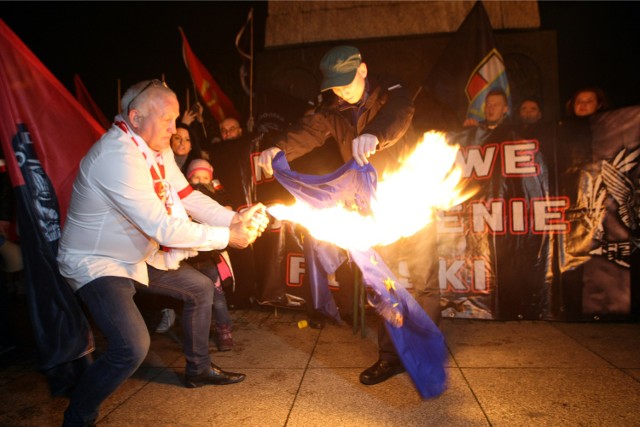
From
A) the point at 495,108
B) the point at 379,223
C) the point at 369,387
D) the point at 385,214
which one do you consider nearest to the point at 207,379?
the point at 369,387

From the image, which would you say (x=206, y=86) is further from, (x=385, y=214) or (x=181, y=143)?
(x=385, y=214)

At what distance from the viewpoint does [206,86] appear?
7.20m

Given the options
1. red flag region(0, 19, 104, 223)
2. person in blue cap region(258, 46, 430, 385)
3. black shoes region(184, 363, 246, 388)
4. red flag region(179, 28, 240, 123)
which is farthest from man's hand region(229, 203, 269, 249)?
red flag region(179, 28, 240, 123)

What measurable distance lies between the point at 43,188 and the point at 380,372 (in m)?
3.24

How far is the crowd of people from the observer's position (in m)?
2.46

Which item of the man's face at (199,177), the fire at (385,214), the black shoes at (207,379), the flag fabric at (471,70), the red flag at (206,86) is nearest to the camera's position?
the black shoes at (207,379)

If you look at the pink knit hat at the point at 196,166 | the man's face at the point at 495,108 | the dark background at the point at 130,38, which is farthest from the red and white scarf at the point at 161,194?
the dark background at the point at 130,38

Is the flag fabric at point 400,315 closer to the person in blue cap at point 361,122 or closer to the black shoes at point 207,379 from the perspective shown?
the person in blue cap at point 361,122

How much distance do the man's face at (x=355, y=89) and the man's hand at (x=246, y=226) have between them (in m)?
1.21

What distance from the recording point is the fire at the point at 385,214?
133 inches

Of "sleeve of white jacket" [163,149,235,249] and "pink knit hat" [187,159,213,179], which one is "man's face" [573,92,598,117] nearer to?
"sleeve of white jacket" [163,149,235,249]

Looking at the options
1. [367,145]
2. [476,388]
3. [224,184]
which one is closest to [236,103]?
[224,184]

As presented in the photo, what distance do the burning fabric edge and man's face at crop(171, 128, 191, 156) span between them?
8.41 ft

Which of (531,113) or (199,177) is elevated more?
(531,113)
